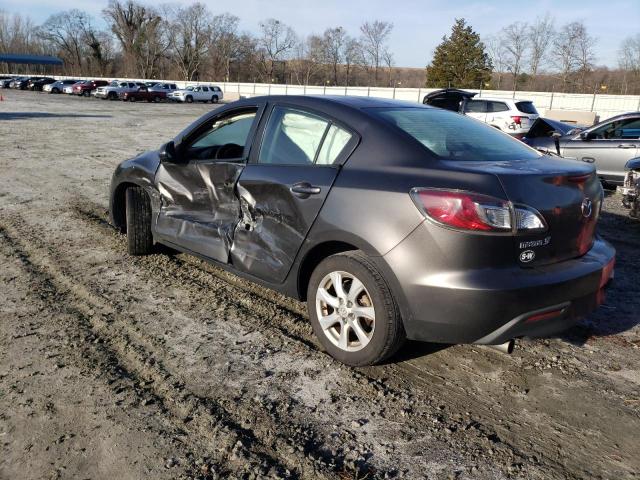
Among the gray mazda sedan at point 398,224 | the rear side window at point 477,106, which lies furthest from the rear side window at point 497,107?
the gray mazda sedan at point 398,224

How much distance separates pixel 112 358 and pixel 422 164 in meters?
2.21

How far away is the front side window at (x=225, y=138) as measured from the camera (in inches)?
165

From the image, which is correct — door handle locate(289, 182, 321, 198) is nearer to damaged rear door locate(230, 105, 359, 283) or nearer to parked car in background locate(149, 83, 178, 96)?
damaged rear door locate(230, 105, 359, 283)

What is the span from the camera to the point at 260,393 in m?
3.06

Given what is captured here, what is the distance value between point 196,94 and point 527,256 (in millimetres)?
50660

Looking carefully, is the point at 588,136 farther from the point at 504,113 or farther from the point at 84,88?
the point at 84,88

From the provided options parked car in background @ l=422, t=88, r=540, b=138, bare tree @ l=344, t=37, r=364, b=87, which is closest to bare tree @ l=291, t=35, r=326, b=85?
bare tree @ l=344, t=37, r=364, b=87

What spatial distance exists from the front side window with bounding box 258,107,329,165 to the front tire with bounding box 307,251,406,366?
771mm

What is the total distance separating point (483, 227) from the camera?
279cm

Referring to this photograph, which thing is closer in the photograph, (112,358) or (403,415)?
(403,415)

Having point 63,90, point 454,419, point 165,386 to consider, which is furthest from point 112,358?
point 63,90

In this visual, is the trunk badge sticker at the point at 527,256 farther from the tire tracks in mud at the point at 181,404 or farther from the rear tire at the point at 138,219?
the rear tire at the point at 138,219

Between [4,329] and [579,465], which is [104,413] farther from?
[579,465]

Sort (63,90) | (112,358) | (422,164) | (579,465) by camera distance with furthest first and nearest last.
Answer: (63,90), (112,358), (422,164), (579,465)
